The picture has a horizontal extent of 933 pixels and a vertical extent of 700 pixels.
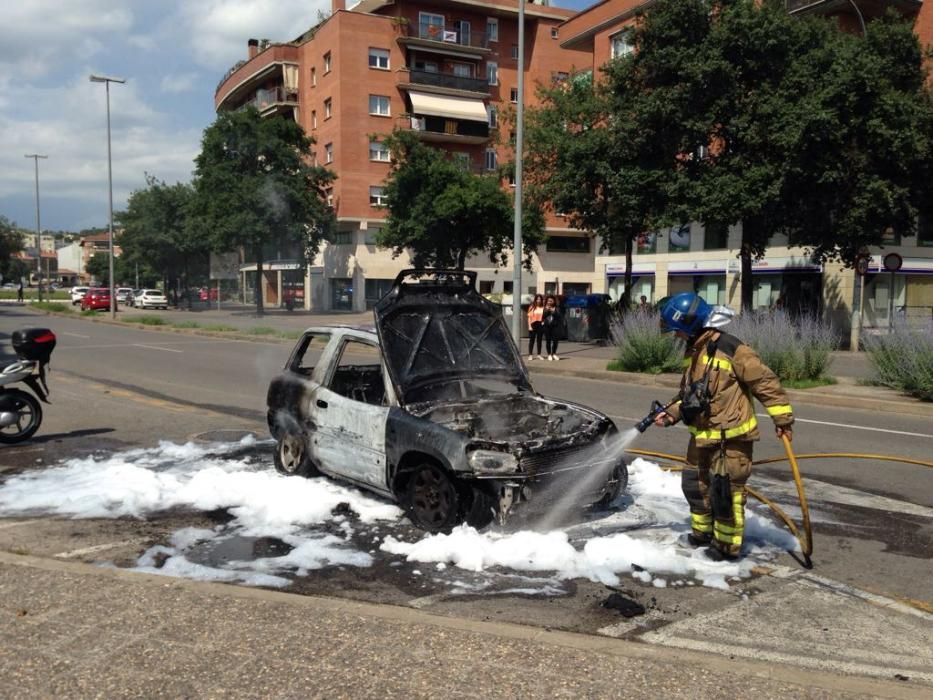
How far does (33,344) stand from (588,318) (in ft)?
62.4

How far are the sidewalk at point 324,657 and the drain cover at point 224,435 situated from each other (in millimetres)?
4782

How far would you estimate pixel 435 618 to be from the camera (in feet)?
12.2

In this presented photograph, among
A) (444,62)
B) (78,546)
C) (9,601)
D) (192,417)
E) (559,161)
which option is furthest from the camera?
(444,62)

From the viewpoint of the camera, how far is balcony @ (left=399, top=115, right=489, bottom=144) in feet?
174

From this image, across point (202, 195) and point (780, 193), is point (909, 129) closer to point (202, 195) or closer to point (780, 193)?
point (780, 193)

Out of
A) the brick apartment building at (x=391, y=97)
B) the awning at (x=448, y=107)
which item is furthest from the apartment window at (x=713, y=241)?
the awning at (x=448, y=107)

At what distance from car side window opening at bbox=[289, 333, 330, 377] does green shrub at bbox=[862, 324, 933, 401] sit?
960 centimetres

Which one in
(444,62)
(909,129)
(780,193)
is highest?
(444,62)

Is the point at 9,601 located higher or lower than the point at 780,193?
lower

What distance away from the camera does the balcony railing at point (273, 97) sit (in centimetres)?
5719

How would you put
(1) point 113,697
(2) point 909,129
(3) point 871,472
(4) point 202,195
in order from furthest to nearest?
(4) point 202,195
(2) point 909,129
(3) point 871,472
(1) point 113,697

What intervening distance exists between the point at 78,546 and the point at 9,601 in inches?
45.0

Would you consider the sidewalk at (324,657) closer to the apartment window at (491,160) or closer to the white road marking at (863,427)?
the white road marking at (863,427)

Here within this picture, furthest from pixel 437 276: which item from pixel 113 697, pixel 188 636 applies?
pixel 113 697
